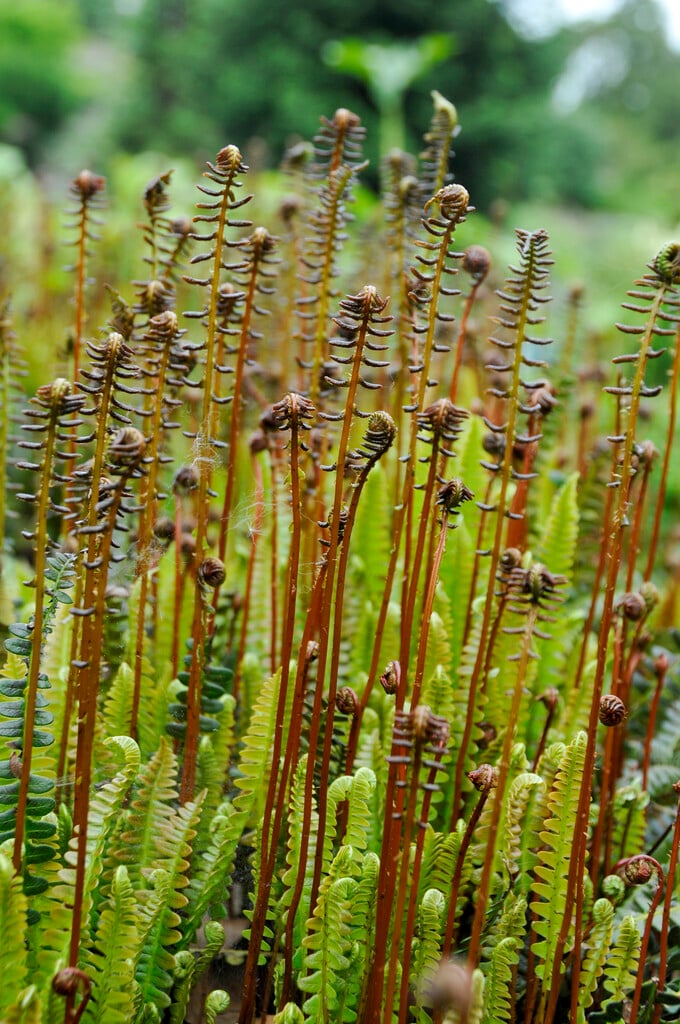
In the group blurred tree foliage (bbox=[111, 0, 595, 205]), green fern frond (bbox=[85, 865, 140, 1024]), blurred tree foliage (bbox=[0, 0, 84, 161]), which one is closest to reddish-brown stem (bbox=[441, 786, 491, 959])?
green fern frond (bbox=[85, 865, 140, 1024])

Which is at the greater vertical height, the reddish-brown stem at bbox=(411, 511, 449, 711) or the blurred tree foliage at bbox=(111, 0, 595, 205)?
the blurred tree foliage at bbox=(111, 0, 595, 205)

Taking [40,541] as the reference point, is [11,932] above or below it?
below

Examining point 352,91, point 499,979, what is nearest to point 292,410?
point 499,979

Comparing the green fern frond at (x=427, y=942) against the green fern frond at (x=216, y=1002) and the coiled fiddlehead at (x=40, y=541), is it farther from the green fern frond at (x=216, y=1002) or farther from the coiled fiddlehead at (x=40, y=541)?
the coiled fiddlehead at (x=40, y=541)

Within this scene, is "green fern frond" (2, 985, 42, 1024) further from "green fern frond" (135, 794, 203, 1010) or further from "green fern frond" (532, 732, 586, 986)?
"green fern frond" (532, 732, 586, 986)

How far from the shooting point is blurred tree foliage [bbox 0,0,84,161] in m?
18.6

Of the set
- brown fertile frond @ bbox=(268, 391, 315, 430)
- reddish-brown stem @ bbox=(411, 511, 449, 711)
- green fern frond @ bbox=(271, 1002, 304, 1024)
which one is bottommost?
green fern frond @ bbox=(271, 1002, 304, 1024)

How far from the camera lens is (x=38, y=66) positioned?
747 inches

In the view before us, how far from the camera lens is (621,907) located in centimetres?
123

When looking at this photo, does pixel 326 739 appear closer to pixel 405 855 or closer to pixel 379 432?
→ pixel 405 855

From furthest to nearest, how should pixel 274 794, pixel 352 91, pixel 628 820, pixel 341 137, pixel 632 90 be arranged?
pixel 632 90 < pixel 352 91 < pixel 341 137 < pixel 628 820 < pixel 274 794

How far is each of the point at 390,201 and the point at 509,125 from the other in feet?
34.8

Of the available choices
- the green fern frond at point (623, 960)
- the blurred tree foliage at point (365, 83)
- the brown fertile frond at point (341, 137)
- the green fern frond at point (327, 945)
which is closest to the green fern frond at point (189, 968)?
the green fern frond at point (327, 945)

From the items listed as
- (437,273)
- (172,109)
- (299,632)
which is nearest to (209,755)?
(299,632)
